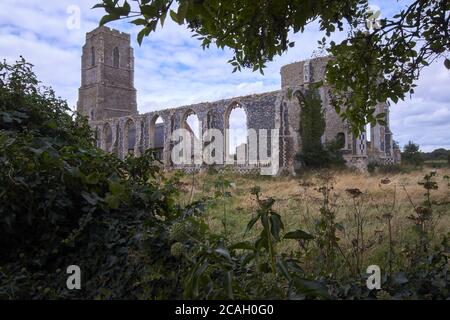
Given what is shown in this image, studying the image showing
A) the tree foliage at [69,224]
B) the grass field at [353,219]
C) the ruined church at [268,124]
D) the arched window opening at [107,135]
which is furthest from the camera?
the arched window opening at [107,135]

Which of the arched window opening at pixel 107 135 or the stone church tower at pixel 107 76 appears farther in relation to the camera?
the stone church tower at pixel 107 76

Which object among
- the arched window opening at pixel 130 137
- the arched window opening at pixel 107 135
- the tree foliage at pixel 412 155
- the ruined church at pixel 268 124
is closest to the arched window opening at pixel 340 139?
the ruined church at pixel 268 124

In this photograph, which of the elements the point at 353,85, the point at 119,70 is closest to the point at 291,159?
the point at 353,85

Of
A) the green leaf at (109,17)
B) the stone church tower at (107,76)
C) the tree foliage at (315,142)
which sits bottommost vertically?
the green leaf at (109,17)

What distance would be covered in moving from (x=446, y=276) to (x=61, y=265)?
250cm

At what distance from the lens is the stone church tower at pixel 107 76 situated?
143 feet

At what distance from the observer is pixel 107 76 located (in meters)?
44.3

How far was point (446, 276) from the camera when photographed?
229 cm

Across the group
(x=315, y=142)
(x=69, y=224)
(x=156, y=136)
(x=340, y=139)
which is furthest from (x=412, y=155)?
(x=69, y=224)

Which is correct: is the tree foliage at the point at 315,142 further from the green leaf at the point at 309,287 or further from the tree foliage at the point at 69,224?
the green leaf at the point at 309,287

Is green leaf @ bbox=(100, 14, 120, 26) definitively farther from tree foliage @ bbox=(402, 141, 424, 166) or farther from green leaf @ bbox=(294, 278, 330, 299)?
tree foliage @ bbox=(402, 141, 424, 166)

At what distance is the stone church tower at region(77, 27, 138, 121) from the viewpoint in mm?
43438

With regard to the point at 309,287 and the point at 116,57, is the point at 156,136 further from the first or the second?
the point at 309,287
